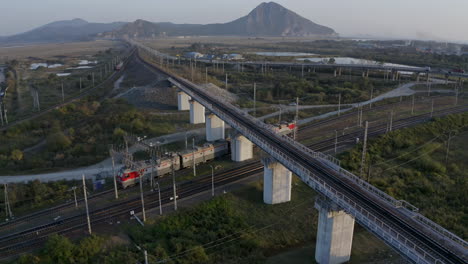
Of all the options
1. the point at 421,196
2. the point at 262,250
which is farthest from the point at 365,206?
the point at 421,196

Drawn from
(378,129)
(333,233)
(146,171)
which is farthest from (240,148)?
(378,129)

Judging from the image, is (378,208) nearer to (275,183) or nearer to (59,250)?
(275,183)

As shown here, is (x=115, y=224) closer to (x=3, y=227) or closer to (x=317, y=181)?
(x=3, y=227)

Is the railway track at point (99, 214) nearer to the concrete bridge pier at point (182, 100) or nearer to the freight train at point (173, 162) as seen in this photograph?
the freight train at point (173, 162)

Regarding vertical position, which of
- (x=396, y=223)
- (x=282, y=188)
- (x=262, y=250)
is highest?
(x=396, y=223)

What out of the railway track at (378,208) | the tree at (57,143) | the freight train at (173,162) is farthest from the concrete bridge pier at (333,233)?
the tree at (57,143)

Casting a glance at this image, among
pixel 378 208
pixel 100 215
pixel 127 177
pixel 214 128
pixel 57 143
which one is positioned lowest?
pixel 100 215
